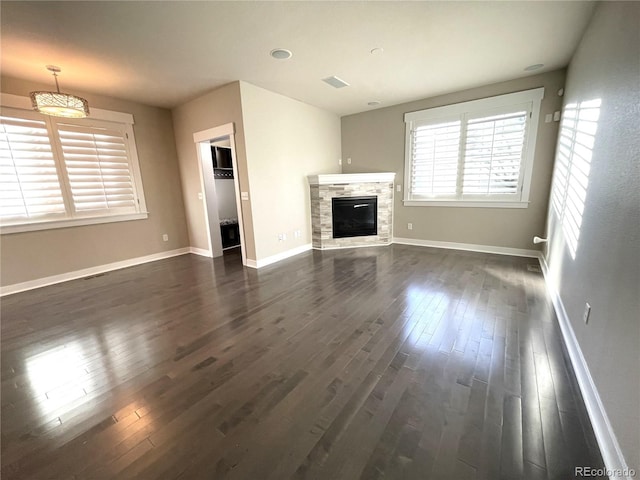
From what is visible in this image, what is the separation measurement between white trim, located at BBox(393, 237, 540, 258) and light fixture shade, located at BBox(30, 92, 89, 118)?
17.4ft

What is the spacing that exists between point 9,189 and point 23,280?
4.04ft

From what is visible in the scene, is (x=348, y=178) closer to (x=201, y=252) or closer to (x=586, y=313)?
(x=201, y=252)

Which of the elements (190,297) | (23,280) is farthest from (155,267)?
(190,297)

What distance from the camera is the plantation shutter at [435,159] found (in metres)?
4.57

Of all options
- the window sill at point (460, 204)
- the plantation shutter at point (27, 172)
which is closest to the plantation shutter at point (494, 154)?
the window sill at point (460, 204)

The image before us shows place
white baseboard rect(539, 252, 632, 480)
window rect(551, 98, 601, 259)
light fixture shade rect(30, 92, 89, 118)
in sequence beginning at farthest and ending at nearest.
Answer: light fixture shade rect(30, 92, 89, 118), window rect(551, 98, 601, 259), white baseboard rect(539, 252, 632, 480)

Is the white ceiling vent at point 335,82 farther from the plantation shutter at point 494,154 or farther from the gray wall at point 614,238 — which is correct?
the gray wall at point 614,238

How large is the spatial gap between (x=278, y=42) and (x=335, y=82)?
1357 millimetres

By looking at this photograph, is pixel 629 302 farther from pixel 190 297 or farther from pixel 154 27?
pixel 154 27

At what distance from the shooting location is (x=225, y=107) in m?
3.94

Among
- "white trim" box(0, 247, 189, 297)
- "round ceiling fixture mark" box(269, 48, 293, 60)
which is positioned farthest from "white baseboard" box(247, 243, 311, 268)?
"round ceiling fixture mark" box(269, 48, 293, 60)

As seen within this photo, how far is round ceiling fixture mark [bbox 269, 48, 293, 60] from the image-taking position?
2.83 metres

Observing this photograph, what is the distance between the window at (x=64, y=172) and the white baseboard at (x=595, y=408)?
5.88m

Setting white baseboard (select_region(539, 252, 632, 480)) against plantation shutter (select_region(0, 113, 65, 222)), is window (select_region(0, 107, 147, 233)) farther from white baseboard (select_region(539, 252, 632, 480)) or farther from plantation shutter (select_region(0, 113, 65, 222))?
white baseboard (select_region(539, 252, 632, 480))
